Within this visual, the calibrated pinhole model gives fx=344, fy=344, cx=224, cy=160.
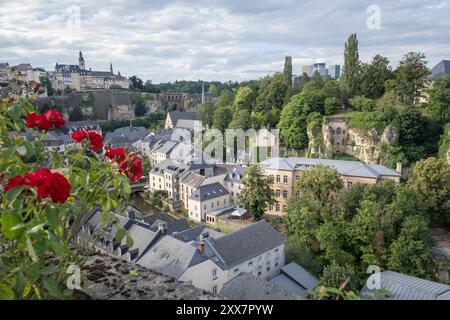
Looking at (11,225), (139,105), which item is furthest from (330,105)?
(139,105)

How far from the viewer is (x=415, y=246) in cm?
1745

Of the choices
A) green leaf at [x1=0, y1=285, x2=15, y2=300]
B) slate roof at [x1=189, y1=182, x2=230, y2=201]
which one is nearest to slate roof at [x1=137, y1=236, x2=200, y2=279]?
slate roof at [x1=189, y1=182, x2=230, y2=201]

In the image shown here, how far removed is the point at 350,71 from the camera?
39.3 meters

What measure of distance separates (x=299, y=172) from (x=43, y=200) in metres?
27.5

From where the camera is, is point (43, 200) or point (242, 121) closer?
point (43, 200)

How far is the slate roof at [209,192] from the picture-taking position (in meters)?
29.9

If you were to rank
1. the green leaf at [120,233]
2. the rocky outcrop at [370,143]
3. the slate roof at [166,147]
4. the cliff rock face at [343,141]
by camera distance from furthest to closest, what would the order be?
1. the slate roof at [166,147]
2. the cliff rock face at [343,141]
3. the rocky outcrop at [370,143]
4. the green leaf at [120,233]

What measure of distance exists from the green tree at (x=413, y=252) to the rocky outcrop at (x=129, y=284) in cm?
1724

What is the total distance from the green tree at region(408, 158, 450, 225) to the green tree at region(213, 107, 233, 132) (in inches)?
1125

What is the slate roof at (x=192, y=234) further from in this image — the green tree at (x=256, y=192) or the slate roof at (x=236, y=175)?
the slate roof at (x=236, y=175)

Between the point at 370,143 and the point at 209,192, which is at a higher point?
the point at 370,143

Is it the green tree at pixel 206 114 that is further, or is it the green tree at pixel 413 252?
the green tree at pixel 206 114

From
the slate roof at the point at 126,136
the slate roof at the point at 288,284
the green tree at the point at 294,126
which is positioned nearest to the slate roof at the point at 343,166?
the green tree at the point at 294,126

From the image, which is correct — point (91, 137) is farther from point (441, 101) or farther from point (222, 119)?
point (222, 119)
